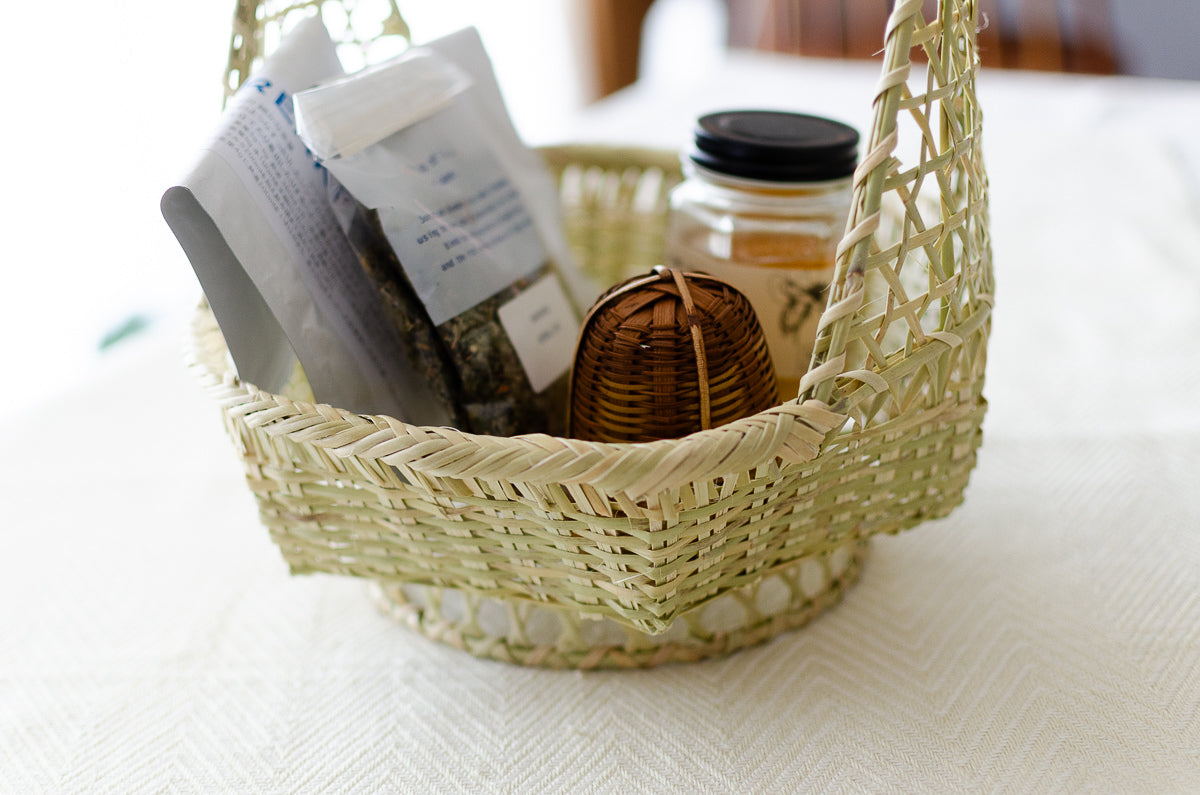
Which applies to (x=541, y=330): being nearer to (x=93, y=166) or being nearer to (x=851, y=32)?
(x=93, y=166)

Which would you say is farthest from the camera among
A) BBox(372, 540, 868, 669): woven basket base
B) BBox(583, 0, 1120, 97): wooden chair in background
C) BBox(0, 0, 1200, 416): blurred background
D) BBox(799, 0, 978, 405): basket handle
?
BBox(583, 0, 1120, 97): wooden chair in background

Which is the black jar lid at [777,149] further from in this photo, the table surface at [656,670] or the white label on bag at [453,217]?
the table surface at [656,670]

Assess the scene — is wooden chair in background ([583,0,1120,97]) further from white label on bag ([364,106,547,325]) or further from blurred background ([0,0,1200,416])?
white label on bag ([364,106,547,325])

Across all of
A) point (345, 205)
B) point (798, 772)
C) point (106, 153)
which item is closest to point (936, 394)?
point (798, 772)

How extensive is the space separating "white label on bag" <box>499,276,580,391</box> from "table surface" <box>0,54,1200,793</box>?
176 mm

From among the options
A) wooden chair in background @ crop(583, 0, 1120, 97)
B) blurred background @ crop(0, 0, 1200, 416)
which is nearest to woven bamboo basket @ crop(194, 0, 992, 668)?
blurred background @ crop(0, 0, 1200, 416)

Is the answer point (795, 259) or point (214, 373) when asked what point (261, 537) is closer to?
point (214, 373)

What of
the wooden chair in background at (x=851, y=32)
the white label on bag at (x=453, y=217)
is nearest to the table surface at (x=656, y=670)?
the white label on bag at (x=453, y=217)

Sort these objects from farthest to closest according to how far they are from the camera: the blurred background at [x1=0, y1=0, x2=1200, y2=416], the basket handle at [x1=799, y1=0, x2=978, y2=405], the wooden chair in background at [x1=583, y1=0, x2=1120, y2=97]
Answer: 1. the wooden chair in background at [x1=583, y1=0, x2=1120, y2=97]
2. the blurred background at [x1=0, y1=0, x2=1200, y2=416]
3. the basket handle at [x1=799, y1=0, x2=978, y2=405]

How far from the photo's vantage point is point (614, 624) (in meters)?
0.52

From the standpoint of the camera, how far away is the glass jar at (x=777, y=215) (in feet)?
1.72

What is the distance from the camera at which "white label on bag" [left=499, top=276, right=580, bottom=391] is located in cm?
55

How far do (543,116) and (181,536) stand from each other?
1.60 meters

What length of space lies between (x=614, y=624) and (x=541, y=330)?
187 millimetres
